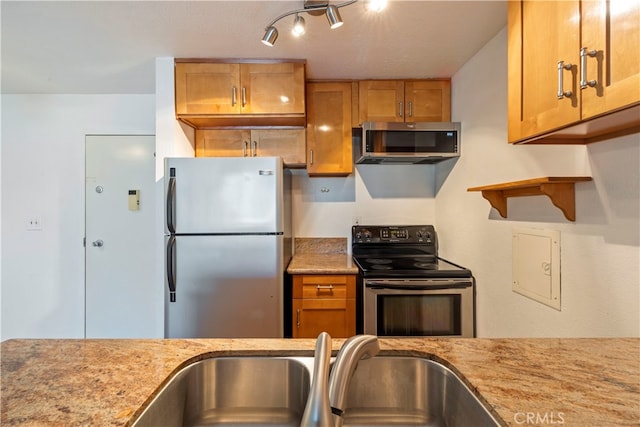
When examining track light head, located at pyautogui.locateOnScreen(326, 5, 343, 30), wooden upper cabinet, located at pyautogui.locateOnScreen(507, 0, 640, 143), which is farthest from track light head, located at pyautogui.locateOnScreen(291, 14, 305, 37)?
wooden upper cabinet, located at pyautogui.locateOnScreen(507, 0, 640, 143)

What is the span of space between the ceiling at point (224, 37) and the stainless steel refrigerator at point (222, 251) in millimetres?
706

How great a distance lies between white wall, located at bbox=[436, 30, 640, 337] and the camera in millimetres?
984

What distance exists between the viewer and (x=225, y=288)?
1.84 metres

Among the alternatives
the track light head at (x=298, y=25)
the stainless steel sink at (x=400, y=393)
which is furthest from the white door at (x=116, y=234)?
the stainless steel sink at (x=400, y=393)

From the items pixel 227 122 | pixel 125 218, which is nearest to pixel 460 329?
pixel 227 122

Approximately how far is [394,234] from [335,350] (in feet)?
6.19

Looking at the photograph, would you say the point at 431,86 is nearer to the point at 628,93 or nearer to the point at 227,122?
the point at 227,122

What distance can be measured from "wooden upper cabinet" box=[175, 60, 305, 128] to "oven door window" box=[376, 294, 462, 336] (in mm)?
1406

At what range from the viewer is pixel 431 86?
2.30 meters

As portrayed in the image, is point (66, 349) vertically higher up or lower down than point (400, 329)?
higher up

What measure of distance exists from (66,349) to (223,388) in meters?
0.45

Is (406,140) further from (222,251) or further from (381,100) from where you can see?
(222,251)

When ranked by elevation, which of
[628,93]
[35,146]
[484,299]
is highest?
[35,146]

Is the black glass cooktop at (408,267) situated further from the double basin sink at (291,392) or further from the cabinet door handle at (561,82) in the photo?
the cabinet door handle at (561,82)
